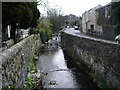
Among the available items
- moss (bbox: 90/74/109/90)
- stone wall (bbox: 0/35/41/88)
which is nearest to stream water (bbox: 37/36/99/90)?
moss (bbox: 90/74/109/90)

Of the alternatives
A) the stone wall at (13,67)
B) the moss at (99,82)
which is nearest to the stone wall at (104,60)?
the moss at (99,82)

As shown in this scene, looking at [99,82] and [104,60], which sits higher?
[104,60]

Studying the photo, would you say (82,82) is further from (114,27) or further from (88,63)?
(114,27)

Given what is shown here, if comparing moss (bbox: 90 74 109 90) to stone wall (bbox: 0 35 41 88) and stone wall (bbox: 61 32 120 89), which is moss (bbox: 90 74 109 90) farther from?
stone wall (bbox: 0 35 41 88)

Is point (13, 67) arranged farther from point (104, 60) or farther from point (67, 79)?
point (67, 79)

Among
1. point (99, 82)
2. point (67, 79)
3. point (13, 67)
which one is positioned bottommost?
point (67, 79)

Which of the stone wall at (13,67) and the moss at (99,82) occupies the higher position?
the stone wall at (13,67)

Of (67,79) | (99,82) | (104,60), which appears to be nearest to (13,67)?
(104,60)

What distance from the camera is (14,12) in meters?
12.4

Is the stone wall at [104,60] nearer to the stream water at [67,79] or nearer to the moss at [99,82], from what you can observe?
the moss at [99,82]

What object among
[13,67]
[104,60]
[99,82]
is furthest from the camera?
[99,82]

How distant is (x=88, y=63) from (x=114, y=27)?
13.1 metres

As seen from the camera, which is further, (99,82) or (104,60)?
(99,82)

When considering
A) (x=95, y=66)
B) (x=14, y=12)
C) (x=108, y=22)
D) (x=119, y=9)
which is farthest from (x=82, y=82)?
(x=108, y=22)
